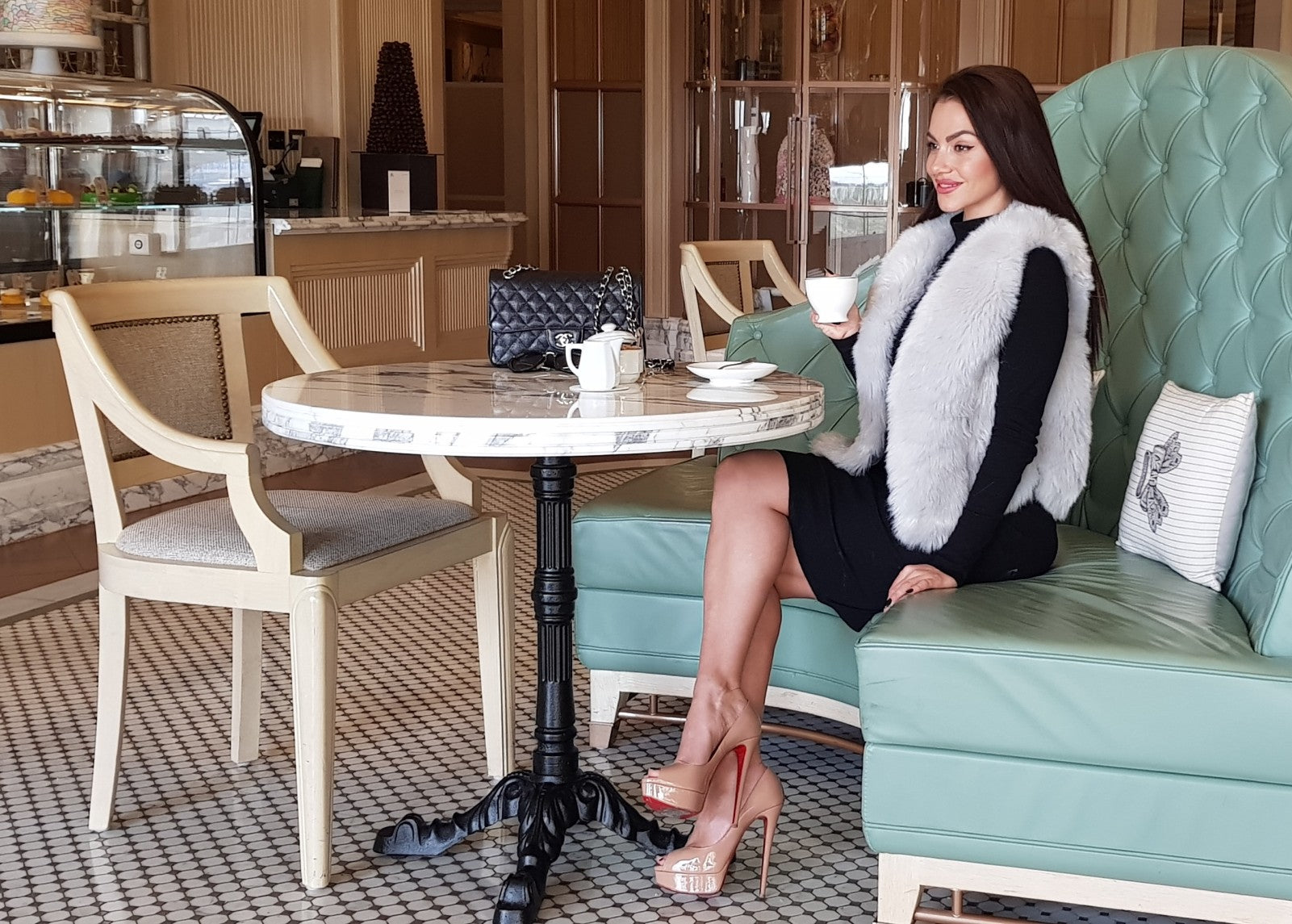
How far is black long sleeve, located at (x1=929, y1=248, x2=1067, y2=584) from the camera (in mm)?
2271

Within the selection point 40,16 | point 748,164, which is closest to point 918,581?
point 40,16

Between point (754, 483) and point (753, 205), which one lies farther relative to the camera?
point (753, 205)

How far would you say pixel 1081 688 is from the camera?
2.02 metres

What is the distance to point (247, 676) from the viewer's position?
2.81 metres

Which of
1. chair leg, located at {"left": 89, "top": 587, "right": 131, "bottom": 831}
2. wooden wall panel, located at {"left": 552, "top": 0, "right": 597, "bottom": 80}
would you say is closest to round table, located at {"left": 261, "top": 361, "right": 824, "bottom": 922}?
chair leg, located at {"left": 89, "top": 587, "right": 131, "bottom": 831}

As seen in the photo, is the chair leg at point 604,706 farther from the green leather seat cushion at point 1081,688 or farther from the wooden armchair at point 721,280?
the wooden armchair at point 721,280

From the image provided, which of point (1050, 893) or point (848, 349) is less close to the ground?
point (848, 349)

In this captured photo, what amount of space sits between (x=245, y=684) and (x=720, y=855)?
1.06 metres

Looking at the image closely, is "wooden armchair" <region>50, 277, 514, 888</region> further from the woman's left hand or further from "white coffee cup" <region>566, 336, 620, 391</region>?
the woman's left hand

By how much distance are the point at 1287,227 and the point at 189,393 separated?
2.01 m

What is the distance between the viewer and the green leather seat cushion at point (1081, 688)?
1.96 m

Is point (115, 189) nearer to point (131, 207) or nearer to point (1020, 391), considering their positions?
point (131, 207)

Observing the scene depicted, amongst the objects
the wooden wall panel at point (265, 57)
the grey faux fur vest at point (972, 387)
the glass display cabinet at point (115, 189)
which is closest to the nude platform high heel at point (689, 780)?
the grey faux fur vest at point (972, 387)

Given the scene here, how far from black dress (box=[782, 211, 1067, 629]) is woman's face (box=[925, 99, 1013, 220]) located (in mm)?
42
